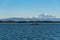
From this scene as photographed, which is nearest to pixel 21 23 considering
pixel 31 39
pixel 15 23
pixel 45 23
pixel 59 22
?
pixel 15 23

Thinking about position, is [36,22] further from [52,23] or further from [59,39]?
[59,39]

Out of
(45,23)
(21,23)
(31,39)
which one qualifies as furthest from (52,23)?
(31,39)

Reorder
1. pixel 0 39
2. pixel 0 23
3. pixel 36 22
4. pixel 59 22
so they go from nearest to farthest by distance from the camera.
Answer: pixel 0 39 → pixel 36 22 → pixel 0 23 → pixel 59 22

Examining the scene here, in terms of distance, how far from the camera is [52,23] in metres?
39.2

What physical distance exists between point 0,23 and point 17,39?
2468 centimetres

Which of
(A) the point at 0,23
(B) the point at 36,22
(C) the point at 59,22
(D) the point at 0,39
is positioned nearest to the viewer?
(D) the point at 0,39

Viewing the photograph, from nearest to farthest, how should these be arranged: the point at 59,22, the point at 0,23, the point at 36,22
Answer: the point at 36,22, the point at 0,23, the point at 59,22

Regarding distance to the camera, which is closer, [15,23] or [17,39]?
[17,39]

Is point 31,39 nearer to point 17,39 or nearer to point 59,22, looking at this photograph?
point 17,39

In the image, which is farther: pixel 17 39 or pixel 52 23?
pixel 52 23

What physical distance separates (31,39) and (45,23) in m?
27.2

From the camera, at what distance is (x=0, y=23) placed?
119 feet

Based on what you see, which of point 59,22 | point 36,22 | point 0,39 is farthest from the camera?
point 59,22

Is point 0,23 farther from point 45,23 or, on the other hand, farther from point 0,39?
point 0,39
